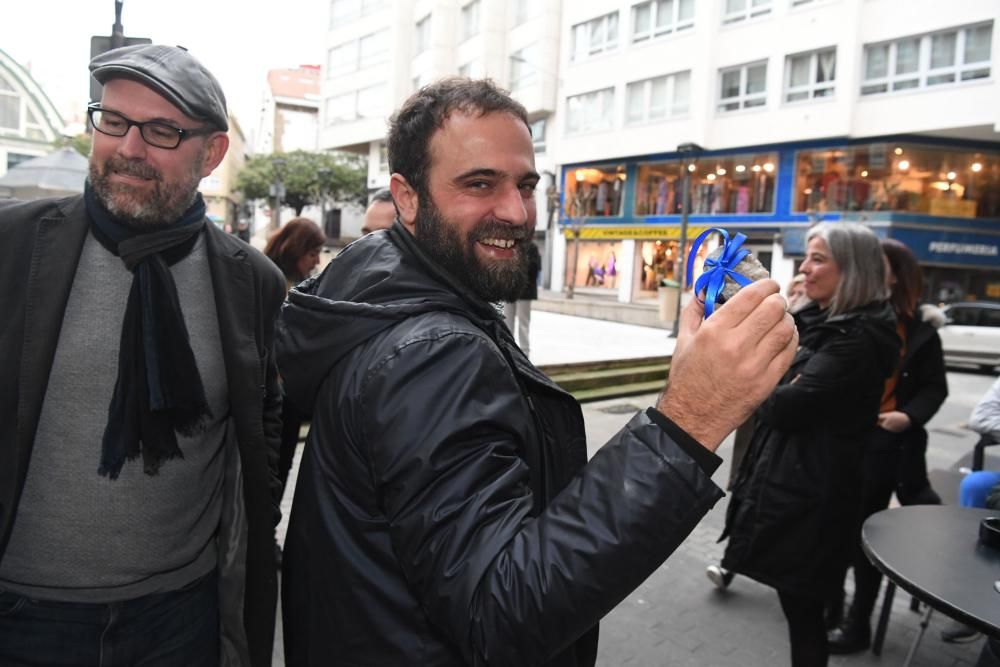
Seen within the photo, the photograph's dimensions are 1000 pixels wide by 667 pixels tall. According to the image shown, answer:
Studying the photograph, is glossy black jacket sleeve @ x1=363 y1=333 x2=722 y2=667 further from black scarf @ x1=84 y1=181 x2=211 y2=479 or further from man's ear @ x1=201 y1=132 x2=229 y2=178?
man's ear @ x1=201 y1=132 x2=229 y2=178

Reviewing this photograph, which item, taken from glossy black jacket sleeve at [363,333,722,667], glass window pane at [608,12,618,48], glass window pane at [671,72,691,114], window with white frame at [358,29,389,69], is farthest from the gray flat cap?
window with white frame at [358,29,389,69]

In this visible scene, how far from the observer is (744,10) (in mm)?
24531

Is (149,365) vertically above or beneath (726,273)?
beneath

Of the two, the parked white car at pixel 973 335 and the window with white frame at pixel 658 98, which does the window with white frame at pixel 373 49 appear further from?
the parked white car at pixel 973 335

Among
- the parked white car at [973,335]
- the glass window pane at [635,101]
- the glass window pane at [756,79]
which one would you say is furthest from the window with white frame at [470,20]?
the parked white car at [973,335]

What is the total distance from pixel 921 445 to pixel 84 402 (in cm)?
411

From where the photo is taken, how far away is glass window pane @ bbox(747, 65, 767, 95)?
78.9ft

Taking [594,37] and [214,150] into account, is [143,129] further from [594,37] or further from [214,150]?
[594,37]

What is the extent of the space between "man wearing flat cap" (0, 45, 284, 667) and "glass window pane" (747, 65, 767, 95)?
2562 cm

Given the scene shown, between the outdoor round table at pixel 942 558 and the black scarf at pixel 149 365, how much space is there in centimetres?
216

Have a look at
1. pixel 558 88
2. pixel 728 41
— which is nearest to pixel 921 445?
pixel 728 41

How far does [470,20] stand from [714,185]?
56.0 ft

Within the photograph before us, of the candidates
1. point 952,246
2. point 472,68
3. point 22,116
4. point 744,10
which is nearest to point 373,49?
point 472,68

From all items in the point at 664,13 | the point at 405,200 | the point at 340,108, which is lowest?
the point at 405,200
